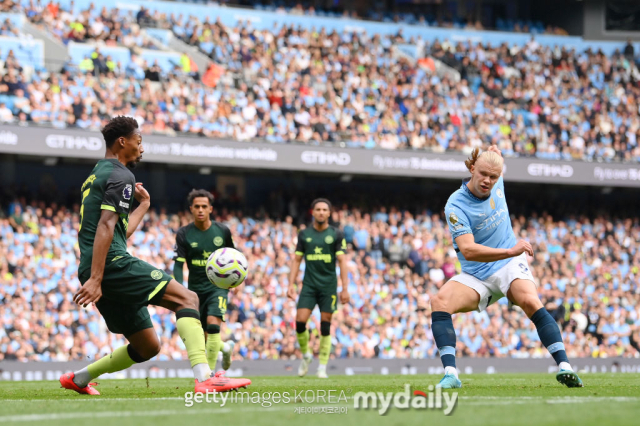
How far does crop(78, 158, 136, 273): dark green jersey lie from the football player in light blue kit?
2.95 m

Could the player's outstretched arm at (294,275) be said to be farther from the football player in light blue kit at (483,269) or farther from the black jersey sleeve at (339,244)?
the football player in light blue kit at (483,269)

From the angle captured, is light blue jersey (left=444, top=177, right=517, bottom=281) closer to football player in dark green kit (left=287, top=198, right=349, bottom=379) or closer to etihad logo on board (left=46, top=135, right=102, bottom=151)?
football player in dark green kit (left=287, top=198, right=349, bottom=379)

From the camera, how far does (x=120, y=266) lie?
709 cm

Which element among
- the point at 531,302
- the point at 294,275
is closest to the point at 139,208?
the point at 531,302

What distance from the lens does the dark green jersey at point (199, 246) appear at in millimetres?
11500

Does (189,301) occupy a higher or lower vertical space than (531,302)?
higher

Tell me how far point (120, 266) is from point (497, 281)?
11.7 feet

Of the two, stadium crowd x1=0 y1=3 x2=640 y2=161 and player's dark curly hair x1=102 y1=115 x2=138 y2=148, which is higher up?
stadium crowd x1=0 y1=3 x2=640 y2=161

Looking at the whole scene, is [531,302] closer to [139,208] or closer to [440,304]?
[440,304]

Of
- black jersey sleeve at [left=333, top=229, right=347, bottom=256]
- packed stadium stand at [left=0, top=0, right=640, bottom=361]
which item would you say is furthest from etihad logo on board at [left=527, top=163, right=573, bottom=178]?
black jersey sleeve at [left=333, top=229, right=347, bottom=256]

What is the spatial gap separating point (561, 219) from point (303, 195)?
8929mm

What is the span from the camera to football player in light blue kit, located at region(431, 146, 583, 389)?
7883mm

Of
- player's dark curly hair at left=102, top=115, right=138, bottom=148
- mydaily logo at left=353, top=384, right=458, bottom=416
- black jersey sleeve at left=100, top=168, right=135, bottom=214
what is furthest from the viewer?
player's dark curly hair at left=102, top=115, right=138, bottom=148

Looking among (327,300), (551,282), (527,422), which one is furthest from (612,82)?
(527,422)
